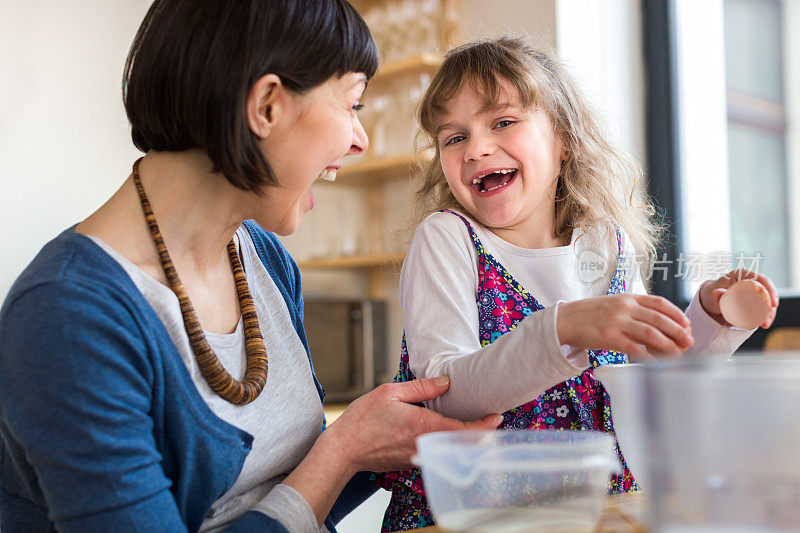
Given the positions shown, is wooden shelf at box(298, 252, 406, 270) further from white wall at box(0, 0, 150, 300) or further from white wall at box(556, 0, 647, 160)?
white wall at box(556, 0, 647, 160)

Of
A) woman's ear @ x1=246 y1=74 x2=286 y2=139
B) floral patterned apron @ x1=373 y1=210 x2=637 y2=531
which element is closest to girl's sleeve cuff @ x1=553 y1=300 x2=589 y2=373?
floral patterned apron @ x1=373 y1=210 x2=637 y2=531

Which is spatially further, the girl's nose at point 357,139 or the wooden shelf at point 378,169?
the wooden shelf at point 378,169

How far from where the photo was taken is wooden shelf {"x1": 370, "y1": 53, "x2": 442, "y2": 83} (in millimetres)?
2500

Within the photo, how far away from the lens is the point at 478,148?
1.14 meters

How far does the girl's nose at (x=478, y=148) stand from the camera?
1143mm

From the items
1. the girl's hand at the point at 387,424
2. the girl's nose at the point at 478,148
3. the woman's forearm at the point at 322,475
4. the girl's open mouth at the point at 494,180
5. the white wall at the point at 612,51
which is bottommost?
the woman's forearm at the point at 322,475

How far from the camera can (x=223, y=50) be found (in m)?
0.80

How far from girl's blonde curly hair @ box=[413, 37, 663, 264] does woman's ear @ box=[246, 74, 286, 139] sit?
17.1 inches

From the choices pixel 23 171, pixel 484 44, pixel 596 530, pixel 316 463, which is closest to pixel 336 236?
pixel 23 171

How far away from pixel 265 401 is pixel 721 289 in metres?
0.62

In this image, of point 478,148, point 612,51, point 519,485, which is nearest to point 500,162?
point 478,148

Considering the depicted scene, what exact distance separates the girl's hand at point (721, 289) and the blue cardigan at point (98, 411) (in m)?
0.65

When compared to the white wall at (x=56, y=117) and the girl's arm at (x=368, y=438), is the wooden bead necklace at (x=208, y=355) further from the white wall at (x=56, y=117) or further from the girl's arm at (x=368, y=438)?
the white wall at (x=56, y=117)

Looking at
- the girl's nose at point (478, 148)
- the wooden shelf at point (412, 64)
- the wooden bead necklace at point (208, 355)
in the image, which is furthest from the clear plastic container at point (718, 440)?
the wooden shelf at point (412, 64)
